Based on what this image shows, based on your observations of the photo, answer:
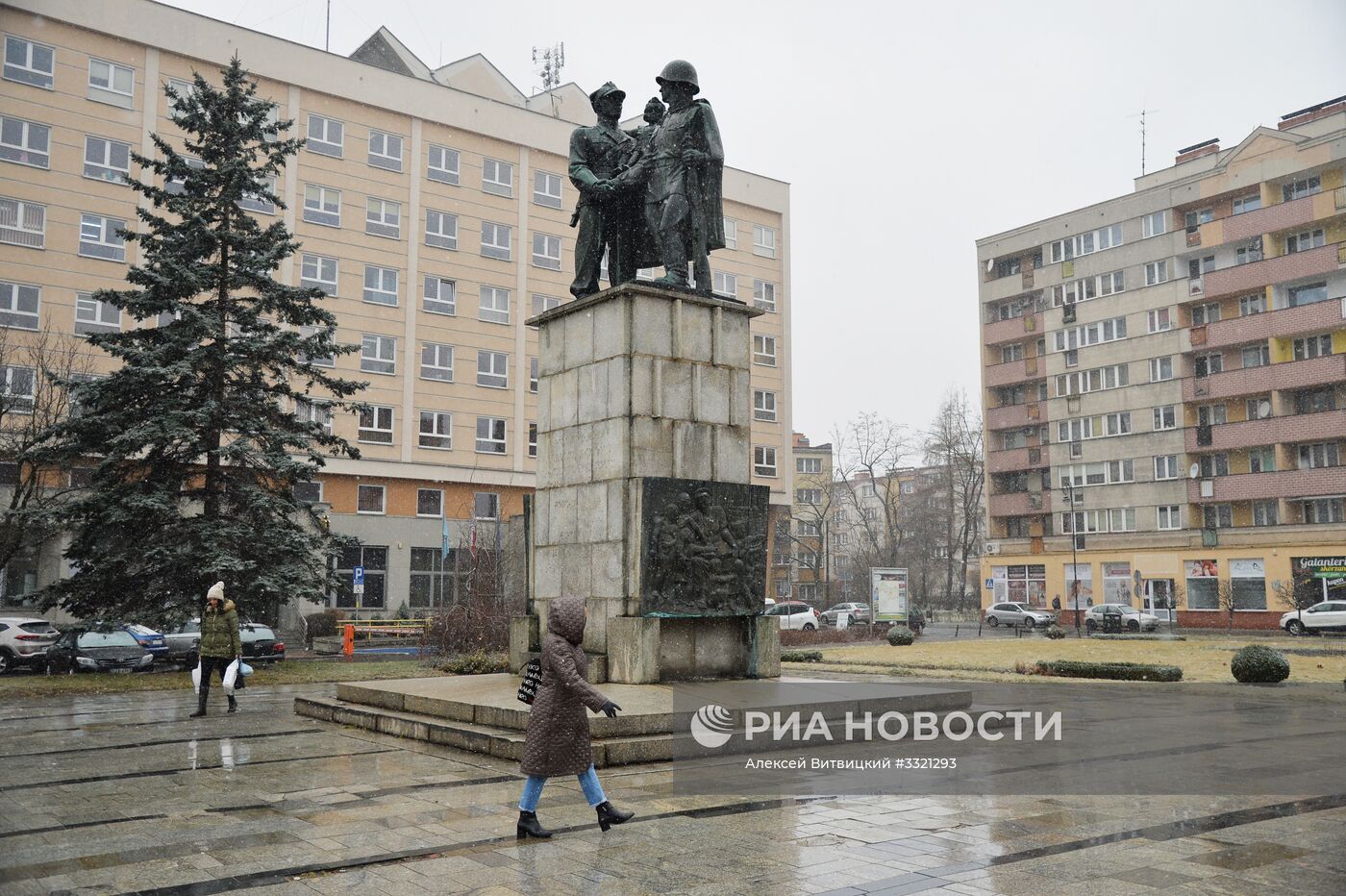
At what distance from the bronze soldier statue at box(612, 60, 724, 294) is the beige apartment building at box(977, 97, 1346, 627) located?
44.7 meters

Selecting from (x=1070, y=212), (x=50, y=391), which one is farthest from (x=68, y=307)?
(x=1070, y=212)

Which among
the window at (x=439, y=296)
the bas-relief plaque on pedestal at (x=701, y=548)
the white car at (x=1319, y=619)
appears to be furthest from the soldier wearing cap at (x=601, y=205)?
the white car at (x=1319, y=619)

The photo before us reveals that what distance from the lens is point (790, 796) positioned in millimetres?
7980

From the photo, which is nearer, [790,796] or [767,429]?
[790,796]

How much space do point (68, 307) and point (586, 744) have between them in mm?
39364

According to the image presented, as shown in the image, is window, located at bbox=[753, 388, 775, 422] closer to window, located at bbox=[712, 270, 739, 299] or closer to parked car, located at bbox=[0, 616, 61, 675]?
window, located at bbox=[712, 270, 739, 299]

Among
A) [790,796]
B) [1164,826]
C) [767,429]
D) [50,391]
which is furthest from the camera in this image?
[767,429]

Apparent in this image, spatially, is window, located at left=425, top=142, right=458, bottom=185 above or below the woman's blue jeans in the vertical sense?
above

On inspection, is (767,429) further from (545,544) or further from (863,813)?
(863,813)

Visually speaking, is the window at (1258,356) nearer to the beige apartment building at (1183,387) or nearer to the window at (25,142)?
the beige apartment building at (1183,387)

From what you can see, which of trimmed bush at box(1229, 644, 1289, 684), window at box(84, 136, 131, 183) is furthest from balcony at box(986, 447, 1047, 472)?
window at box(84, 136, 131, 183)

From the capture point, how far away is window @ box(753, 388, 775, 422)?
2297 inches

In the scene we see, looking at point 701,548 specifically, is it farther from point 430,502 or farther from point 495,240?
point 495,240

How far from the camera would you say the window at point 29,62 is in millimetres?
39156
